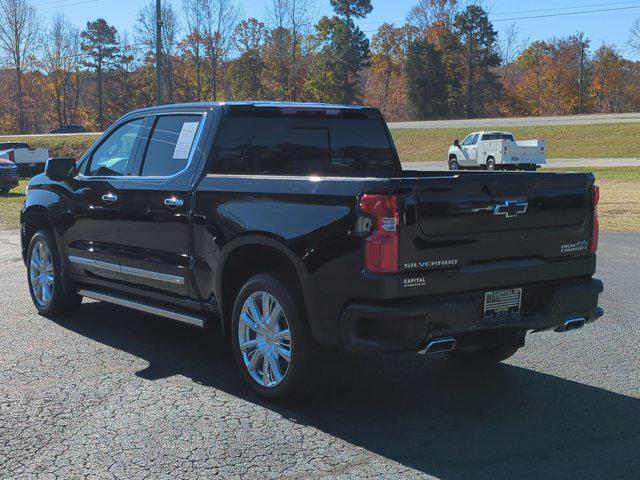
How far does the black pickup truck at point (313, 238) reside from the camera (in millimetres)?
4230

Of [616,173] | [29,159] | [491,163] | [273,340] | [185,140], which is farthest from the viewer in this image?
[491,163]

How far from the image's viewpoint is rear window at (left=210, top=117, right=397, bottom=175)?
5664 mm

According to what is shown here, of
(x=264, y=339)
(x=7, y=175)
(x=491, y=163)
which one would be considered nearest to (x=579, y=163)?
(x=491, y=163)

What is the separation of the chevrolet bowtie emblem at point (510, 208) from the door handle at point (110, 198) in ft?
10.5

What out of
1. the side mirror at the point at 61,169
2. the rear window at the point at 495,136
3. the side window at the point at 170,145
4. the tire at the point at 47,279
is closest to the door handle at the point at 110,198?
the side window at the point at 170,145

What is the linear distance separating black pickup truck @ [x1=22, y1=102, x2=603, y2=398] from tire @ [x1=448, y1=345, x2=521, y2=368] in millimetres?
12

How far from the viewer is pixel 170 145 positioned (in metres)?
5.97

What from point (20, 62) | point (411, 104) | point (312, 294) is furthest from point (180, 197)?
point (20, 62)

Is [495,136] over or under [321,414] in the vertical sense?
over

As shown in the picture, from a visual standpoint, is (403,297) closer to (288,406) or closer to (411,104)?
(288,406)

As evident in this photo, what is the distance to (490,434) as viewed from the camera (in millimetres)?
4312

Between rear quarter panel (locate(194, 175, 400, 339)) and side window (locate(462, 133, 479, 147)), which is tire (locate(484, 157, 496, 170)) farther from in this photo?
rear quarter panel (locate(194, 175, 400, 339))

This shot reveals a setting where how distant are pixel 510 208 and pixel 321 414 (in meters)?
1.68

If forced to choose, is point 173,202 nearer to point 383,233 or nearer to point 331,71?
point 383,233
